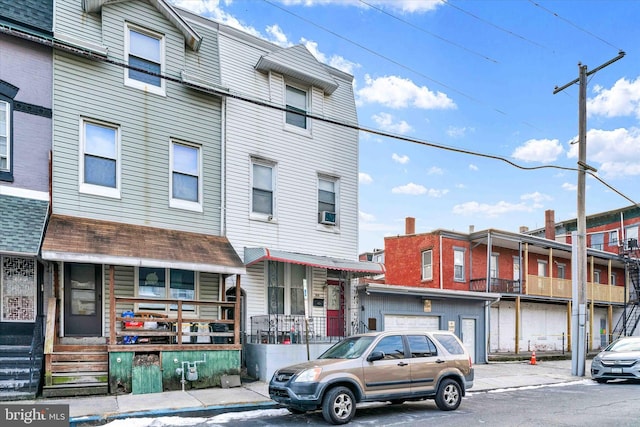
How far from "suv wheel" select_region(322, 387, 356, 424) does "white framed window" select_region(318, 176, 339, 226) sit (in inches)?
311

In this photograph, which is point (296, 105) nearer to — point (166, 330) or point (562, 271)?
point (166, 330)

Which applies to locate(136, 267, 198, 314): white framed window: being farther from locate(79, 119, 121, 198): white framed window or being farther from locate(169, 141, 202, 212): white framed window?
locate(79, 119, 121, 198): white framed window

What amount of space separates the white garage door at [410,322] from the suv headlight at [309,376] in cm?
916

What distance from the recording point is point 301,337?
48.6 feet

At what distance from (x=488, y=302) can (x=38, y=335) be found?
55.5 feet

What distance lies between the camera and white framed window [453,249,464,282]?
26750 millimetres

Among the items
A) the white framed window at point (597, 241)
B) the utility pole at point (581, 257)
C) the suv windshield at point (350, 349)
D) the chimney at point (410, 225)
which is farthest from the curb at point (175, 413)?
the white framed window at point (597, 241)

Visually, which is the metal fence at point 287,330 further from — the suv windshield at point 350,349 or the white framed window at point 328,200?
the white framed window at point 328,200

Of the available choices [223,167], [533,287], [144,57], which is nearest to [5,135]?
[144,57]

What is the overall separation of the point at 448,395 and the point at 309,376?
3.25 metres

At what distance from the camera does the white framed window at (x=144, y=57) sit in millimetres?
13547

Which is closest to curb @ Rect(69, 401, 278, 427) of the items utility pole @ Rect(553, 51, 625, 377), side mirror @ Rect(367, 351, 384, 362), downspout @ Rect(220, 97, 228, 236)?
side mirror @ Rect(367, 351, 384, 362)

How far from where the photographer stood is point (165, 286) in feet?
44.2

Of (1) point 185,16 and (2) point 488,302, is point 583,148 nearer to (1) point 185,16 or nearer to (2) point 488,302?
(2) point 488,302
